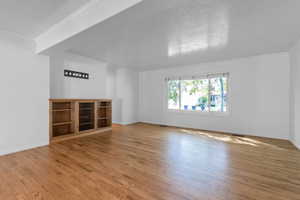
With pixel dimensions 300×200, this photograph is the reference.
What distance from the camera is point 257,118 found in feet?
14.4

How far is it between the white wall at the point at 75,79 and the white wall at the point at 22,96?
714 millimetres

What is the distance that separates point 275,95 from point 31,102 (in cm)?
632

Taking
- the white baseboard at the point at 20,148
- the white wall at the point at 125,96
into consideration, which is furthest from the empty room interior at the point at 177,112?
the white wall at the point at 125,96

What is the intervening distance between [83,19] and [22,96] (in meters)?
2.36

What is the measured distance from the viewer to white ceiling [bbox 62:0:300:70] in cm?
189

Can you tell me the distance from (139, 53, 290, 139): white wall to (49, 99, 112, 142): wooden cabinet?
3325 millimetres

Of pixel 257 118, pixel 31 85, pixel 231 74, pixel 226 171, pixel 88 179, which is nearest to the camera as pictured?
pixel 88 179

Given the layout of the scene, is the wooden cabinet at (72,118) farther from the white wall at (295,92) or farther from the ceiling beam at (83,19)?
the white wall at (295,92)

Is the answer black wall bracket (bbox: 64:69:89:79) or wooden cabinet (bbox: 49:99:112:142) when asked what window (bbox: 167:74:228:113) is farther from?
black wall bracket (bbox: 64:69:89:79)

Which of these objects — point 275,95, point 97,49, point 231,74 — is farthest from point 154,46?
point 275,95

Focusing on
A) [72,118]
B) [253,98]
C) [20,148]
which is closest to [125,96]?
[72,118]

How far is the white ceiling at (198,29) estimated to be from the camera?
1.89 m

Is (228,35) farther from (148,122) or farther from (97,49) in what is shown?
(148,122)

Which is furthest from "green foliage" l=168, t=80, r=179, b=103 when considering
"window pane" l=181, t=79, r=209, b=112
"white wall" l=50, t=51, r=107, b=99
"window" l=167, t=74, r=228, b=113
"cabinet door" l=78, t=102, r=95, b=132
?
"cabinet door" l=78, t=102, r=95, b=132
